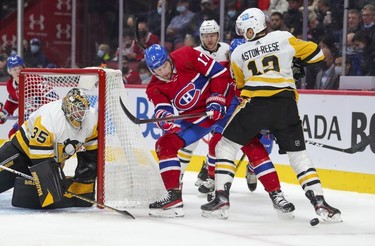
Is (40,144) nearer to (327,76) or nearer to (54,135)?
(54,135)

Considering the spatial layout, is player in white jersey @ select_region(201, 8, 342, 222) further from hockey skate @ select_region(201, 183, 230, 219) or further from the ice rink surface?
the ice rink surface

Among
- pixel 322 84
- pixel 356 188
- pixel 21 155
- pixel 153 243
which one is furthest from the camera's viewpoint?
pixel 322 84

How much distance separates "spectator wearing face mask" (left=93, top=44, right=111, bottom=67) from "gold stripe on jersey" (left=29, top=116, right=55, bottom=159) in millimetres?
4961

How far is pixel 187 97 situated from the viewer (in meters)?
5.09

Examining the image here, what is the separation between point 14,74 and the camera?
7.17m

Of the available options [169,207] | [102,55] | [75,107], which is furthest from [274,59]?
[102,55]

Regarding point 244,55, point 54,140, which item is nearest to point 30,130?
point 54,140

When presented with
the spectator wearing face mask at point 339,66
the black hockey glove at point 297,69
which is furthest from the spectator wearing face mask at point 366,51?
the black hockey glove at point 297,69

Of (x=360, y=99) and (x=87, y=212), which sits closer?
(x=87, y=212)

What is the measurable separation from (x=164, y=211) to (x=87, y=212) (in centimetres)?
44

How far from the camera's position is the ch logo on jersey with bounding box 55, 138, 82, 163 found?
16.5 feet

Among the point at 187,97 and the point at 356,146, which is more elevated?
Result: the point at 187,97

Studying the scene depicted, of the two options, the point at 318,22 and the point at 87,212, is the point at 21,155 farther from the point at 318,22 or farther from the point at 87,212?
the point at 318,22

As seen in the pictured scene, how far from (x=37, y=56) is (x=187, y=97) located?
221 inches
